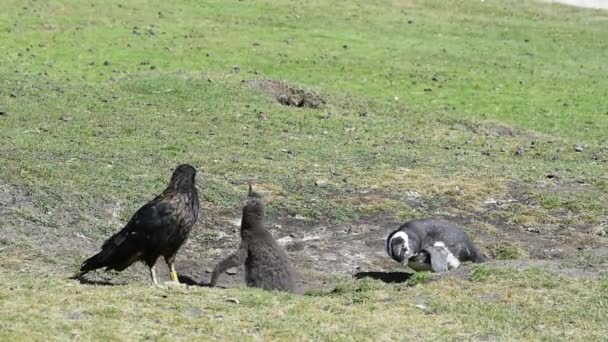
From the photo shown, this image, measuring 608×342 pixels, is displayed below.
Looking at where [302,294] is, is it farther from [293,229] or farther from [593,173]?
[593,173]

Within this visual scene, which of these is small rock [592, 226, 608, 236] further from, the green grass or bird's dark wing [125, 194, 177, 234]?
bird's dark wing [125, 194, 177, 234]

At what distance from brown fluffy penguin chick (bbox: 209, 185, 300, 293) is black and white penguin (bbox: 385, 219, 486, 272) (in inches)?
55.9

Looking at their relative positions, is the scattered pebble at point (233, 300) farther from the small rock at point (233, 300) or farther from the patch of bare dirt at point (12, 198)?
the patch of bare dirt at point (12, 198)

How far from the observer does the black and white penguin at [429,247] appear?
454 inches

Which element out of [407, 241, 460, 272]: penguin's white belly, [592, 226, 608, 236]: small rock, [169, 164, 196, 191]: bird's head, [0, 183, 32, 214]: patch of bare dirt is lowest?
[0, 183, 32, 214]: patch of bare dirt

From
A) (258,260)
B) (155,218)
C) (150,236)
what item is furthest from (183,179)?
(258,260)

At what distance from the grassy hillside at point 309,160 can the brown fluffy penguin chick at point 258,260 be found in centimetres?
42

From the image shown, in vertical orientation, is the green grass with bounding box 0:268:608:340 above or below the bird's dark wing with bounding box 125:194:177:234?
below

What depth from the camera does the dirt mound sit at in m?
21.9

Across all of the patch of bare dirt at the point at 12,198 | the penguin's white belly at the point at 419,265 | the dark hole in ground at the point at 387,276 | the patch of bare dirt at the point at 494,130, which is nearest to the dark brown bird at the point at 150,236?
the dark hole in ground at the point at 387,276

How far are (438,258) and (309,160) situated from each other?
17.4 ft

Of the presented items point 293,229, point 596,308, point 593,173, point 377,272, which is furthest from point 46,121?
point 596,308

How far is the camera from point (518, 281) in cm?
1015

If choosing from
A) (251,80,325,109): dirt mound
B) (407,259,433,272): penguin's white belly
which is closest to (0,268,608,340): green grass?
(407,259,433,272): penguin's white belly
